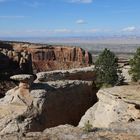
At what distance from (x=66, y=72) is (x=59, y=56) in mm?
64458

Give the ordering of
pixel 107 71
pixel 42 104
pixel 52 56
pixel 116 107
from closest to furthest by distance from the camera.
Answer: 1. pixel 116 107
2. pixel 42 104
3. pixel 107 71
4. pixel 52 56

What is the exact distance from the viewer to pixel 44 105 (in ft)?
95.6

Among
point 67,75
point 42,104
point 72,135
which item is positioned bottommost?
point 42,104

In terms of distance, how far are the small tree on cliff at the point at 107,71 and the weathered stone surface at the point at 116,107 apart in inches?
269

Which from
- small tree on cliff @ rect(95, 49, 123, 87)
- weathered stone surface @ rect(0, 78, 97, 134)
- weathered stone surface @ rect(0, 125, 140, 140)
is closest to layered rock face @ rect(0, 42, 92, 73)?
small tree on cliff @ rect(95, 49, 123, 87)

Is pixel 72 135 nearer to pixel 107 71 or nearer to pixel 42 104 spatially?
pixel 42 104

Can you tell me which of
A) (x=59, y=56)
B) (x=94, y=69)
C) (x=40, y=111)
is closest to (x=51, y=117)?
(x=40, y=111)

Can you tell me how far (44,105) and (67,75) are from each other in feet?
34.4

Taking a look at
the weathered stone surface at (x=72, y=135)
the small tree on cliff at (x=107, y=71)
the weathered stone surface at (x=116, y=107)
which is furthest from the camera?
the small tree on cliff at (x=107, y=71)

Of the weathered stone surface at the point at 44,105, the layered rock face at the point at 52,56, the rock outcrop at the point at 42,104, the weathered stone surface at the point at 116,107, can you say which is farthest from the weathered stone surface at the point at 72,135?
the layered rock face at the point at 52,56

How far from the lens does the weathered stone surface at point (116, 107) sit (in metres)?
26.8

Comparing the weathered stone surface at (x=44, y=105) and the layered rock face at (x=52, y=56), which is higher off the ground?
the weathered stone surface at (x=44, y=105)

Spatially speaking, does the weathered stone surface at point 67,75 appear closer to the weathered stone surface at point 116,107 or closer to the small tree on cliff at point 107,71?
the small tree on cliff at point 107,71

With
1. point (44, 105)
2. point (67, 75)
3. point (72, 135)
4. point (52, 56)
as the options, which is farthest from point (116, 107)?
point (52, 56)
